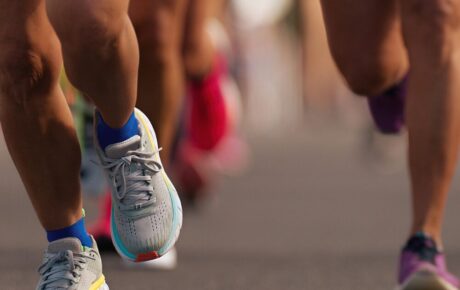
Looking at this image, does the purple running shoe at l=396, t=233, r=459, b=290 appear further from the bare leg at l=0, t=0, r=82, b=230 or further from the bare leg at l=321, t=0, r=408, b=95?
the bare leg at l=0, t=0, r=82, b=230

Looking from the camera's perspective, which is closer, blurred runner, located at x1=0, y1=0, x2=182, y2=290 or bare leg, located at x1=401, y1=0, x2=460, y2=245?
blurred runner, located at x1=0, y1=0, x2=182, y2=290

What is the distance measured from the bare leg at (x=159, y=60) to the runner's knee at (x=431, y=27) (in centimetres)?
146

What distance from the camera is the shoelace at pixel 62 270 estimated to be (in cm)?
418

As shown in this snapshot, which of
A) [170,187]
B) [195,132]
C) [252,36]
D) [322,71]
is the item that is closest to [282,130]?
[252,36]

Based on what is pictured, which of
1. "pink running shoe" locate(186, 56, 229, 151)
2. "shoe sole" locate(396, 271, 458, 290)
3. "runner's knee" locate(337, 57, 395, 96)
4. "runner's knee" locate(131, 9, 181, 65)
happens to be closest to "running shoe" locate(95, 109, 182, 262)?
"shoe sole" locate(396, 271, 458, 290)

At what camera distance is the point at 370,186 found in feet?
38.0

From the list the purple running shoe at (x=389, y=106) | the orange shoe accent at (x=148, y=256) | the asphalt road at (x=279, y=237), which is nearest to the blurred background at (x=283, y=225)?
the asphalt road at (x=279, y=237)

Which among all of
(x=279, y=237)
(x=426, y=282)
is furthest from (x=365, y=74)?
(x=279, y=237)

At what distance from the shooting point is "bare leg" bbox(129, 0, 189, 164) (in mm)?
5953

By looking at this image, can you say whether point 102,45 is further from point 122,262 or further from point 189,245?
point 189,245

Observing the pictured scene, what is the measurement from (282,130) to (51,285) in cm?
2812

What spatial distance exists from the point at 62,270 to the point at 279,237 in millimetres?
3412

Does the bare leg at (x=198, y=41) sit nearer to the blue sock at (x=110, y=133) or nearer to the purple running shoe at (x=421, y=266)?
the purple running shoe at (x=421, y=266)

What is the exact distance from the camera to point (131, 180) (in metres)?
4.11
